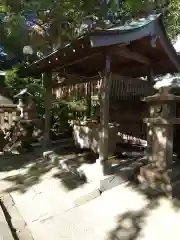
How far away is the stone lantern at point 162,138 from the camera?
162 inches

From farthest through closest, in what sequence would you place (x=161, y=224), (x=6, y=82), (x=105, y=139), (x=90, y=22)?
1. (x=90, y=22)
2. (x=6, y=82)
3. (x=105, y=139)
4. (x=161, y=224)

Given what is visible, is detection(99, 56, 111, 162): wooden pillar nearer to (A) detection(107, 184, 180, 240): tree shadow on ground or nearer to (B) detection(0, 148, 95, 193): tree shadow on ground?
(B) detection(0, 148, 95, 193): tree shadow on ground

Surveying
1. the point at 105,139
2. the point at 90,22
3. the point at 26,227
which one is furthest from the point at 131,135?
the point at 90,22

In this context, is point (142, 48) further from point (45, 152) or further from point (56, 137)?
point (56, 137)

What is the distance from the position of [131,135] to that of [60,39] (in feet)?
24.4

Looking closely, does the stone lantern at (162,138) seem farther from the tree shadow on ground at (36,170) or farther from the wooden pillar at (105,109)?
the tree shadow on ground at (36,170)

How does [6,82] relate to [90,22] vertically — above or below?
below

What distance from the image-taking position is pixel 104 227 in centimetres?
351

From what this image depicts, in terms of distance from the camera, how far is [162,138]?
13.9 feet

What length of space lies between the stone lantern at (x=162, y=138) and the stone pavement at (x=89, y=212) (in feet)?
1.20

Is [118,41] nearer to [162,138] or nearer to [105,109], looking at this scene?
[105,109]

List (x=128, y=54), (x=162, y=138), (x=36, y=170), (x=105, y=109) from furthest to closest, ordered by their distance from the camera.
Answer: (x=36, y=170) < (x=128, y=54) < (x=105, y=109) < (x=162, y=138)

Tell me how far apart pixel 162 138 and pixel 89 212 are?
1.90m

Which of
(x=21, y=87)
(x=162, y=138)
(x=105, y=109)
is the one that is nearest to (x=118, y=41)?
(x=105, y=109)
